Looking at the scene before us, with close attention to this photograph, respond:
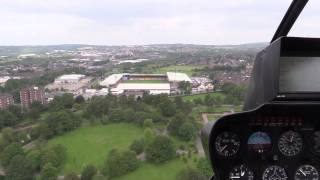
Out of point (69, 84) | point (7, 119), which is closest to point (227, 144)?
point (7, 119)

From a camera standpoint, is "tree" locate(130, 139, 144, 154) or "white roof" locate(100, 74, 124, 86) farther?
"white roof" locate(100, 74, 124, 86)

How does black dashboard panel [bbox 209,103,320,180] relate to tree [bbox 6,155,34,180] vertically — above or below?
above

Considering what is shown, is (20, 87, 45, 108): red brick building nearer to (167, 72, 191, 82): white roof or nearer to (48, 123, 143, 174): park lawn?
(48, 123, 143, 174): park lawn

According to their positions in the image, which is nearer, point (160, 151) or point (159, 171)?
point (159, 171)

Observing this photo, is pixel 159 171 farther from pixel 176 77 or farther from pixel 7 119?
pixel 176 77

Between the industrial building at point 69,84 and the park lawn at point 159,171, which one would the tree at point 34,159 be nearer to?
the park lawn at point 159,171

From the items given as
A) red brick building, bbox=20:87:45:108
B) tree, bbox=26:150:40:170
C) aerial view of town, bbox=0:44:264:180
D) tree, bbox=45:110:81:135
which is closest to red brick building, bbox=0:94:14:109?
aerial view of town, bbox=0:44:264:180
